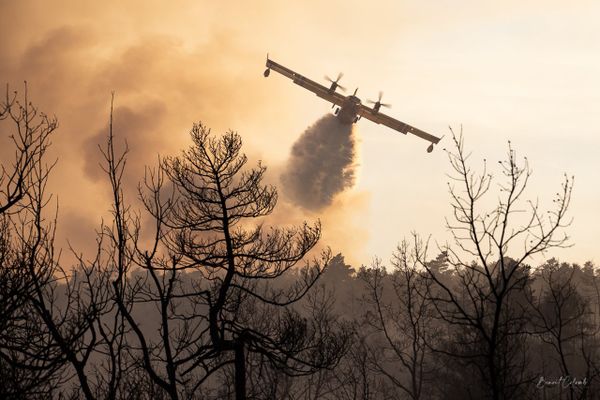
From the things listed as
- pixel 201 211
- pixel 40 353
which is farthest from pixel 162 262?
pixel 40 353

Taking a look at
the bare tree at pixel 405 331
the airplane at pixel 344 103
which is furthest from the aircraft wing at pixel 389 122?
the bare tree at pixel 405 331

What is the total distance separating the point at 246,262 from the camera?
13945 millimetres

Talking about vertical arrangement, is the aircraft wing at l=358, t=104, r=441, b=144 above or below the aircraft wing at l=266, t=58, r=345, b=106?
below

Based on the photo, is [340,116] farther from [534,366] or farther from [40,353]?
[40,353]

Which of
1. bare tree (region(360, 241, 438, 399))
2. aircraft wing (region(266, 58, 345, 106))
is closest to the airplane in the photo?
aircraft wing (region(266, 58, 345, 106))

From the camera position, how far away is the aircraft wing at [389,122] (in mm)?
61969

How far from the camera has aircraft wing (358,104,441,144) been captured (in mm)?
61969

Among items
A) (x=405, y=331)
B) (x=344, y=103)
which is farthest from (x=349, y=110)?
(x=405, y=331)

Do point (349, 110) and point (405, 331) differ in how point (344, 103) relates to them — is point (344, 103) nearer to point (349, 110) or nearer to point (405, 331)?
point (349, 110)

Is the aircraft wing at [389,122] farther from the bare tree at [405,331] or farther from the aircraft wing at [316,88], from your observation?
the bare tree at [405,331]

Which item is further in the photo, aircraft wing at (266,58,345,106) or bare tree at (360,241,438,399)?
aircraft wing at (266,58,345,106)

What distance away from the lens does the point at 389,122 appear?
6300 cm

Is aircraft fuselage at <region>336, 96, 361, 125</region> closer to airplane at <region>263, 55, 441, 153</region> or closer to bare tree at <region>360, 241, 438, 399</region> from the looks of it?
airplane at <region>263, 55, 441, 153</region>

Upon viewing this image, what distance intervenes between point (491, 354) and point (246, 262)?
730 cm
